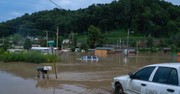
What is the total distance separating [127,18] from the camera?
14975 centimetres

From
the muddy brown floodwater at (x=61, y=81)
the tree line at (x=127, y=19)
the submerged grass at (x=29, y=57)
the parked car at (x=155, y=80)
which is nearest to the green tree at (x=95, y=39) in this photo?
the tree line at (x=127, y=19)

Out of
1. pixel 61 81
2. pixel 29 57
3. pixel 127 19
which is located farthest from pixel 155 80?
pixel 127 19

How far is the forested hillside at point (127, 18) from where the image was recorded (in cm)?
13638

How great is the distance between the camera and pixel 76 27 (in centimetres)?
13975

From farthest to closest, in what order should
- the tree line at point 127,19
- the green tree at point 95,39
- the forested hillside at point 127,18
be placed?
the forested hillside at point 127,18, the tree line at point 127,19, the green tree at point 95,39

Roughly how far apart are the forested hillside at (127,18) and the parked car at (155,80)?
4330 inches

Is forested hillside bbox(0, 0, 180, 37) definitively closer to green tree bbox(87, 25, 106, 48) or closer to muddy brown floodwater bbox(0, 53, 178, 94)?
green tree bbox(87, 25, 106, 48)

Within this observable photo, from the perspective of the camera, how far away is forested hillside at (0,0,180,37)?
136m

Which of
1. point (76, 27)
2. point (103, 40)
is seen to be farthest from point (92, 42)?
point (76, 27)

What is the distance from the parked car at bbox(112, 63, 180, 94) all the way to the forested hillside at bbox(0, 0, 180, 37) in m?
110

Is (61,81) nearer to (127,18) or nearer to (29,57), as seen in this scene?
(29,57)

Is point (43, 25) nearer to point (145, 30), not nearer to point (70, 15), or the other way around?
point (70, 15)

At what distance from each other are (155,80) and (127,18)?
143m

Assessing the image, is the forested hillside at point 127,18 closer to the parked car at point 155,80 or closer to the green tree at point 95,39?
the green tree at point 95,39
